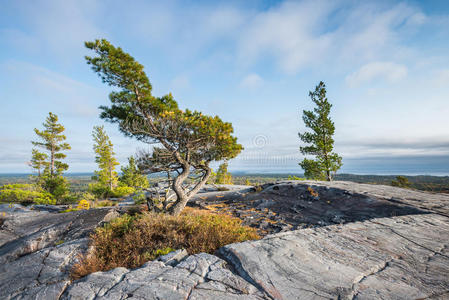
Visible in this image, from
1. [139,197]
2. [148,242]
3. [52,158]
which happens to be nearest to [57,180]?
[52,158]

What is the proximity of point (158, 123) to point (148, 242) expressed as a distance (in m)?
5.63

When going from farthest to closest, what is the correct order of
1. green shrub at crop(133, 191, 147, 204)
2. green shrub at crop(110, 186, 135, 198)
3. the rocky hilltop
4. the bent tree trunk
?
green shrub at crop(110, 186, 135, 198) < green shrub at crop(133, 191, 147, 204) < the bent tree trunk < the rocky hilltop

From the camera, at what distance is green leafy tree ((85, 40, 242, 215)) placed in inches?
309

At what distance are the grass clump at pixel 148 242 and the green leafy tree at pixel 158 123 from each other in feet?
12.1

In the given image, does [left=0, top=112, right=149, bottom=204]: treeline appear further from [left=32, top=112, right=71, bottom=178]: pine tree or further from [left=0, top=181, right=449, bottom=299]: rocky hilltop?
[left=0, top=181, right=449, bottom=299]: rocky hilltop

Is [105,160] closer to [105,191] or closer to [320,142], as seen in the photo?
[105,191]

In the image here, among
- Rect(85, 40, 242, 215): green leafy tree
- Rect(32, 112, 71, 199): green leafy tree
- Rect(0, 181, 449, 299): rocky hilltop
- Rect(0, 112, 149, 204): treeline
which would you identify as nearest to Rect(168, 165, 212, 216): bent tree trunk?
Rect(85, 40, 242, 215): green leafy tree

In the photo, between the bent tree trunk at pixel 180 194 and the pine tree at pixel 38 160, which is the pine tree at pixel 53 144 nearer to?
the pine tree at pixel 38 160

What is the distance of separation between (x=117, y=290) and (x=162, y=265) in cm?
88

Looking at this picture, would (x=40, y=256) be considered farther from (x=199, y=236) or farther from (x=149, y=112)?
(x=149, y=112)

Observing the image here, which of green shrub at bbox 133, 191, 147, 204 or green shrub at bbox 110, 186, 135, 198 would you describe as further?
green shrub at bbox 110, 186, 135, 198

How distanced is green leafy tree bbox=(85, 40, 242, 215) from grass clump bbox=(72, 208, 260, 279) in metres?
3.68

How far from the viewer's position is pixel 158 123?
339 inches

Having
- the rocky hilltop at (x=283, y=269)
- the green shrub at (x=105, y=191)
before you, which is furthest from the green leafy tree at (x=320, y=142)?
the green shrub at (x=105, y=191)
